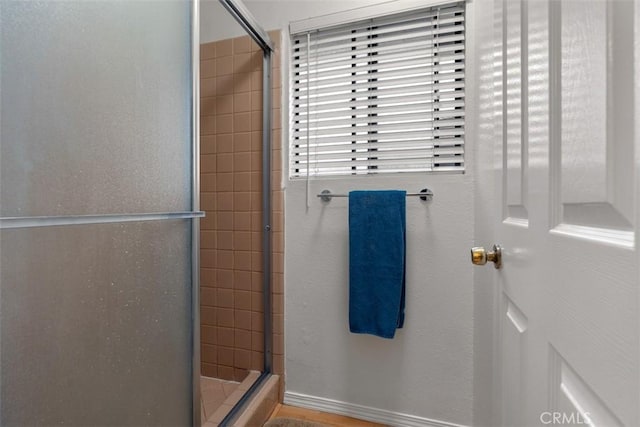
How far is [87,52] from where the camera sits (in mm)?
601

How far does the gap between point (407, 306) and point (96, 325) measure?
1129 mm

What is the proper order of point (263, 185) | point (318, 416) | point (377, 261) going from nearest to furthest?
point (377, 261) < point (318, 416) < point (263, 185)

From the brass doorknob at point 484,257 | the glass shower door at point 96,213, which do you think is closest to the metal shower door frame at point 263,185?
the glass shower door at point 96,213

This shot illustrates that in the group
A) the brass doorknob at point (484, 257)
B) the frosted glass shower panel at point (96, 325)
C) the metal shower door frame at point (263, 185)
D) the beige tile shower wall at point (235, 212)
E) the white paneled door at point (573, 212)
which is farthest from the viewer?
the beige tile shower wall at point (235, 212)

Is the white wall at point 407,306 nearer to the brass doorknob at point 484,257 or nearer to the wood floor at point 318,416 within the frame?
the wood floor at point 318,416

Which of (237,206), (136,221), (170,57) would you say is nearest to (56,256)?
(136,221)

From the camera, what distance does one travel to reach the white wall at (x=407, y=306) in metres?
1.25

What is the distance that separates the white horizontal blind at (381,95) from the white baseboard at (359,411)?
110 centimetres

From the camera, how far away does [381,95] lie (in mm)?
1359

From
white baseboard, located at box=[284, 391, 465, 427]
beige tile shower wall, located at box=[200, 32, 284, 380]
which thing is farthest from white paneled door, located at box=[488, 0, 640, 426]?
beige tile shower wall, located at box=[200, 32, 284, 380]

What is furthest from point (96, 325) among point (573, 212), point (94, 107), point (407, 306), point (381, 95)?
point (381, 95)

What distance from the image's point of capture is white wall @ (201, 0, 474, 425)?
1.25m

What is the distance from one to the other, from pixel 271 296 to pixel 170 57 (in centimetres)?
112

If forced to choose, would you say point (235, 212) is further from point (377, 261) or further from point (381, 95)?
point (381, 95)
